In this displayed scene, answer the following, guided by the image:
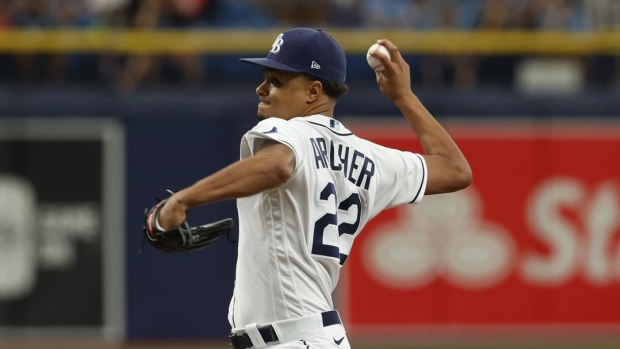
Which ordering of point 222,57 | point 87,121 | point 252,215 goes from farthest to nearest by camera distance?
point 222,57 < point 87,121 < point 252,215

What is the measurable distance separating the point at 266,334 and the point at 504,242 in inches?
267

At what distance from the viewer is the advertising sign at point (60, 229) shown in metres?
10.2

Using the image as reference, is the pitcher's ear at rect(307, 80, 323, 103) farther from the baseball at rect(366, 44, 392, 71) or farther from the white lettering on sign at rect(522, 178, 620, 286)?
the white lettering on sign at rect(522, 178, 620, 286)

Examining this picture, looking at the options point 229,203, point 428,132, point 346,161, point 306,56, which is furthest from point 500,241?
point 306,56

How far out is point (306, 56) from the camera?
425 cm

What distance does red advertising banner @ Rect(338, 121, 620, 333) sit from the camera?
34.6 ft

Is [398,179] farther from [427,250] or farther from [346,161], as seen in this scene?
[427,250]

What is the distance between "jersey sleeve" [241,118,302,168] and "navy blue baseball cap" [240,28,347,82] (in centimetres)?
28

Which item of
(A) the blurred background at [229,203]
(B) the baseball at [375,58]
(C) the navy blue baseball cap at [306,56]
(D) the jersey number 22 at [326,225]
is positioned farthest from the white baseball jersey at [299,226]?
(A) the blurred background at [229,203]

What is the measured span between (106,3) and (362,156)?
23.2ft

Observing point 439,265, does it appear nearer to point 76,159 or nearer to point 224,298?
point 224,298

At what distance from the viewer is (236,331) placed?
4215 mm

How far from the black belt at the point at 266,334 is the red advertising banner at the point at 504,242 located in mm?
6190

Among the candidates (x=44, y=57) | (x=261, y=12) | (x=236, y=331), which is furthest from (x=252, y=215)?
(x=261, y=12)
